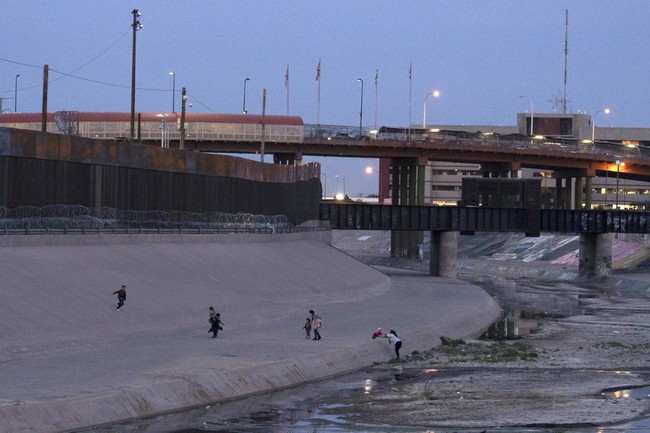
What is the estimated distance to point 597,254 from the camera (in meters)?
120

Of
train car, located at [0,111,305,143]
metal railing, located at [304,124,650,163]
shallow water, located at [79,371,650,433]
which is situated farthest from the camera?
metal railing, located at [304,124,650,163]

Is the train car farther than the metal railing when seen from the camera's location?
No

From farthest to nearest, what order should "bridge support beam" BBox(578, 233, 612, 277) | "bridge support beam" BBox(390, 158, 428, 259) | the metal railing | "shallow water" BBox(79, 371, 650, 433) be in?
1. "bridge support beam" BBox(390, 158, 428, 259)
2. the metal railing
3. "bridge support beam" BBox(578, 233, 612, 277)
4. "shallow water" BBox(79, 371, 650, 433)

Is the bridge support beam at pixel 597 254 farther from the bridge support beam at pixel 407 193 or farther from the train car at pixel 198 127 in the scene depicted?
the train car at pixel 198 127

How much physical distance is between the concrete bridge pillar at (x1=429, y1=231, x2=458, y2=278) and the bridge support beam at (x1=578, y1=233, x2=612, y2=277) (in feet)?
51.1

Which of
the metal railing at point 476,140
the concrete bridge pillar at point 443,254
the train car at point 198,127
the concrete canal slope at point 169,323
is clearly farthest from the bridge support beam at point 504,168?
the concrete canal slope at point 169,323

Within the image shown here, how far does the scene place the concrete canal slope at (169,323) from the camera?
1342 inches

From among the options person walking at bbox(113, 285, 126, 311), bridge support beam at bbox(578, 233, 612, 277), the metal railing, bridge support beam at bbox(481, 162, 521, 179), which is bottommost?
bridge support beam at bbox(578, 233, 612, 277)


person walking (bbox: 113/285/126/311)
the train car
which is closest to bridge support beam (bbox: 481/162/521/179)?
the train car

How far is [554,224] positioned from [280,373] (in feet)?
259

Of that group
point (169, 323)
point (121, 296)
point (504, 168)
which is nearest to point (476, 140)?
point (504, 168)

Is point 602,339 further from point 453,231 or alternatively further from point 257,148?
point 257,148

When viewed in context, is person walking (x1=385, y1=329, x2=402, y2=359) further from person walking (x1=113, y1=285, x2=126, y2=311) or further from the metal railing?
the metal railing

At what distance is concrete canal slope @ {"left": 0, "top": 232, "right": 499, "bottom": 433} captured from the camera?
34094 millimetres
